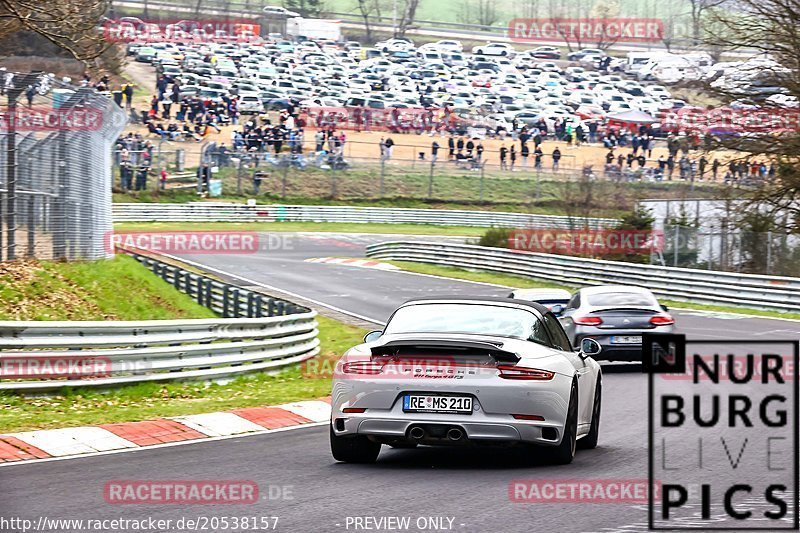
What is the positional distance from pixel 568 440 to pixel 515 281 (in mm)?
29522

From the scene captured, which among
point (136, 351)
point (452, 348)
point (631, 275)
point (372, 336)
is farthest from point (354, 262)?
point (452, 348)

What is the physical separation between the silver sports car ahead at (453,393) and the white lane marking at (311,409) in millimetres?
3838

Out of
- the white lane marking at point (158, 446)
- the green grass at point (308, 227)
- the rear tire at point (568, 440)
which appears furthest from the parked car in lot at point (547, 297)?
the green grass at point (308, 227)

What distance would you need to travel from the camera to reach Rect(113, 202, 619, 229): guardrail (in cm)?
5291

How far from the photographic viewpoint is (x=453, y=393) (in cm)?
882

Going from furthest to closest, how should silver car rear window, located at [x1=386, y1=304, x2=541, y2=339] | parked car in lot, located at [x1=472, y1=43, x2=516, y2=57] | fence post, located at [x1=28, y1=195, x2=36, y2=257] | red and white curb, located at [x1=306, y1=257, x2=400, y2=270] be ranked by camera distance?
parked car in lot, located at [x1=472, y1=43, x2=516, y2=57] < red and white curb, located at [x1=306, y1=257, x2=400, y2=270] < fence post, located at [x1=28, y1=195, x2=36, y2=257] < silver car rear window, located at [x1=386, y1=304, x2=541, y2=339]

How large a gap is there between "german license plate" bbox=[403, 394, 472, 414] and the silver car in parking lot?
1005 cm

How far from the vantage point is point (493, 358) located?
891 cm

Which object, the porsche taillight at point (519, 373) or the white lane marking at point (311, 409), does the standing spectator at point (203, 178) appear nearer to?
the white lane marking at point (311, 409)

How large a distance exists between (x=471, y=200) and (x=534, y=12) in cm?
7292

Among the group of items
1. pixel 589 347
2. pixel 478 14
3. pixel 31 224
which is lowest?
pixel 589 347

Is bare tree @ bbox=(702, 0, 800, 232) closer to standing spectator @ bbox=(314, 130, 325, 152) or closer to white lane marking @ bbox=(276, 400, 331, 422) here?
white lane marking @ bbox=(276, 400, 331, 422)

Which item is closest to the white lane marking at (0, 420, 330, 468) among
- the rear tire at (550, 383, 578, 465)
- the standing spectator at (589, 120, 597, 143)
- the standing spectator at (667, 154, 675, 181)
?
the rear tire at (550, 383, 578, 465)

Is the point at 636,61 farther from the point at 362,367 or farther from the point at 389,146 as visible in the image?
the point at 362,367
